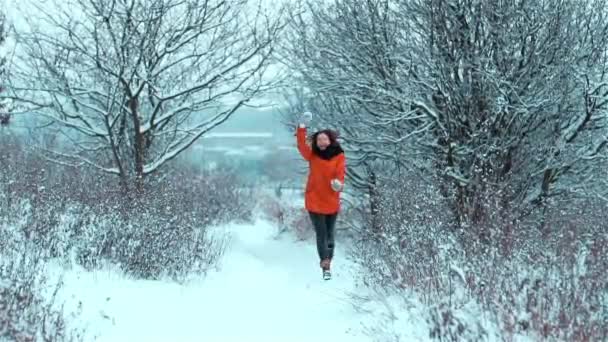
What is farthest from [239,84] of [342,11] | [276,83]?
[342,11]

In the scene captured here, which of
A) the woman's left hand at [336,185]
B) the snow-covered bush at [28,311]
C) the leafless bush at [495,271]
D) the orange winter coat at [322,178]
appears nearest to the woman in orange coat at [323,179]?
the orange winter coat at [322,178]

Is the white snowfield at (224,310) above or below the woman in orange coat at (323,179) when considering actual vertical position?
below

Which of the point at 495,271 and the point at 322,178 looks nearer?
the point at 495,271

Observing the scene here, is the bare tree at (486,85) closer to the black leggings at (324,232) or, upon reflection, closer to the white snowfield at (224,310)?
the black leggings at (324,232)

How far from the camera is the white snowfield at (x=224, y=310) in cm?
539

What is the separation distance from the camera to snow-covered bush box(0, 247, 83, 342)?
14.7 ft

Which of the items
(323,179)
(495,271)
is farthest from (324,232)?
(495,271)

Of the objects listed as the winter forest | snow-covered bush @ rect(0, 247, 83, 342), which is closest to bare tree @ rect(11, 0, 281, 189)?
the winter forest

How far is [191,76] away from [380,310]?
18.5 feet

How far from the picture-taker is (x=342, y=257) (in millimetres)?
11539

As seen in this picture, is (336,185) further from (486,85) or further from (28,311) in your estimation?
(28,311)

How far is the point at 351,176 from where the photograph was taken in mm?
12156

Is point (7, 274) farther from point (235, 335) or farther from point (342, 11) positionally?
point (342, 11)

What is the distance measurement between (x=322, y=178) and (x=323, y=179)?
15 millimetres
